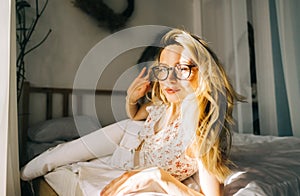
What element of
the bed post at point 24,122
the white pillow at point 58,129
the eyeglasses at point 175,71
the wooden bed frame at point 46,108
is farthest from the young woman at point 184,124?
the bed post at point 24,122

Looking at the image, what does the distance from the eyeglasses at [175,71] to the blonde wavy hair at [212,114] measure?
→ 3 cm

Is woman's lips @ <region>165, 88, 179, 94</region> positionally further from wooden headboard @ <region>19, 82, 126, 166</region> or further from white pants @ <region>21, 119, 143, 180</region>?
wooden headboard @ <region>19, 82, 126, 166</region>

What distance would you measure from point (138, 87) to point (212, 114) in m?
0.25

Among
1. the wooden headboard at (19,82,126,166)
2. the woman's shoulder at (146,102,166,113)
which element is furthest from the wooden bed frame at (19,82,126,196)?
the woman's shoulder at (146,102,166,113)

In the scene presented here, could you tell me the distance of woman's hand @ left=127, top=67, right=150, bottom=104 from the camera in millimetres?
705

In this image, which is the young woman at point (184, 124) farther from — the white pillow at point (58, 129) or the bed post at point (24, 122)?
the bed post at point (24, 122)

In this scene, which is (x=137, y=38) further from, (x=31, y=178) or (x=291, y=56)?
(x=31, y=178)

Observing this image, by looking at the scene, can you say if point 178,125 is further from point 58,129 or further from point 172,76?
point 58,129

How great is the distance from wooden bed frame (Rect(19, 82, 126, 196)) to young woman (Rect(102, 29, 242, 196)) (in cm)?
18

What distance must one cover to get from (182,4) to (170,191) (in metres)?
0.57

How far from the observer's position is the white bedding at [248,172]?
538 millimetres

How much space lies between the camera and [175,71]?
600mm

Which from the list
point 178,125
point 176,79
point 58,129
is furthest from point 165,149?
point 58,129

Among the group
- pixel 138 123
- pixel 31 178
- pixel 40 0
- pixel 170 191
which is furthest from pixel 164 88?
pixel 40 0
